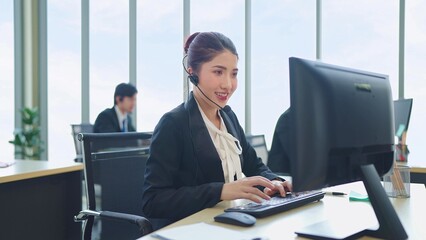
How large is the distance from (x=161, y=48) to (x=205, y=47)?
3433mm

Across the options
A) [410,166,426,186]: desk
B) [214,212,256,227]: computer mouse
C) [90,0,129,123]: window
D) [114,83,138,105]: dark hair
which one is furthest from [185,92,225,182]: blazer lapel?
[90,0,129,123]: window

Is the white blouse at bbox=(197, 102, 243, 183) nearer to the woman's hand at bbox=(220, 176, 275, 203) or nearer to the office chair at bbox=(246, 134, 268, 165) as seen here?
the woman's hand at bbox=(220, 176, 275, 203)

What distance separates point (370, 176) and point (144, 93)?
13.3ft

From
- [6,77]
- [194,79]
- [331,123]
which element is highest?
[6,77]

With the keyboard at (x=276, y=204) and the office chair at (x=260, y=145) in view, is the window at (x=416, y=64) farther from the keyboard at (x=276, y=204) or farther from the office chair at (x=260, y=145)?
the keyboard at (x=276, y=204)

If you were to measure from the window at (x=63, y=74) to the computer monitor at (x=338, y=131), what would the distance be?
4.45 metres

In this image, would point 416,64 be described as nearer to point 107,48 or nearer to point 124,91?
point 124,91

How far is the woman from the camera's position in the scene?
48.1 inches

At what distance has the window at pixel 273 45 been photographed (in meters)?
4.34

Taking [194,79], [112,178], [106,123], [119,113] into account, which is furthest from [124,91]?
[194,79]

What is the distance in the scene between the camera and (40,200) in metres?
2.12

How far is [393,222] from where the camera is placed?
0.94 meters

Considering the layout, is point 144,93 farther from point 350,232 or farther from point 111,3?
point 350,232

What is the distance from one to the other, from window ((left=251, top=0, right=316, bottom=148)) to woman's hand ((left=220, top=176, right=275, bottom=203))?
9.92ft
